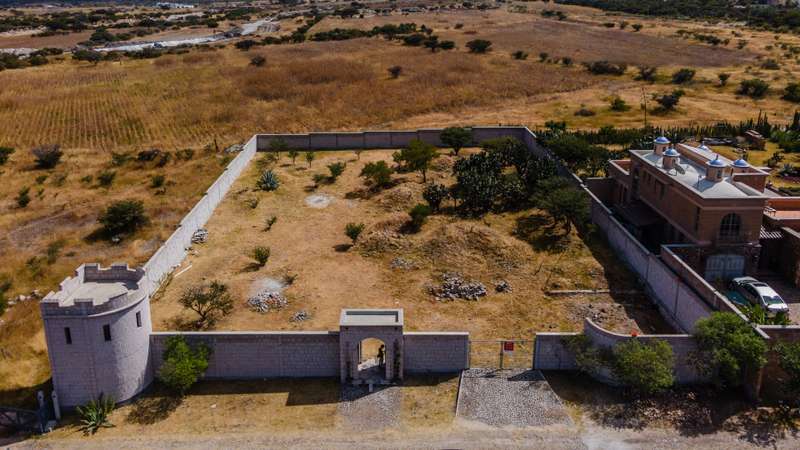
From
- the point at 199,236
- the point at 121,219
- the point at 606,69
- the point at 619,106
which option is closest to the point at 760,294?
the point at 199,236

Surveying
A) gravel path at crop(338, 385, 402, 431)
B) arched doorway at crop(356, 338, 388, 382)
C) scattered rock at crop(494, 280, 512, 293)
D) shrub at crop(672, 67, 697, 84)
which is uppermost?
shrub at crop(672, 67, 697, 84)

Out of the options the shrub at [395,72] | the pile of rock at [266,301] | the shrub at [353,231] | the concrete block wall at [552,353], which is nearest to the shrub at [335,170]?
the shrub at [353,231]

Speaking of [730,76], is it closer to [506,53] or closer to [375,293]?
[506,53]

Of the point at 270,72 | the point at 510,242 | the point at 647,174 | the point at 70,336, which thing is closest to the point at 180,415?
the point at 70,336

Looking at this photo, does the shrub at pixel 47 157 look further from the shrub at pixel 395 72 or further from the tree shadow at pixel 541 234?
the shrub at pixel 395 72

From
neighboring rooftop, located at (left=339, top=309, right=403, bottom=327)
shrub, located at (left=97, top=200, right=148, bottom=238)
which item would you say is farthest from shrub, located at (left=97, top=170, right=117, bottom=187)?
neighboring rooftop, located at (left=339, top=309, right=403, bottom=327)

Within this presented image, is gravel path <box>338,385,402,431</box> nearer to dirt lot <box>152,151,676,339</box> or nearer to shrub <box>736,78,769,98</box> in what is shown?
dirt lot <box>152,151,676,339</box>
